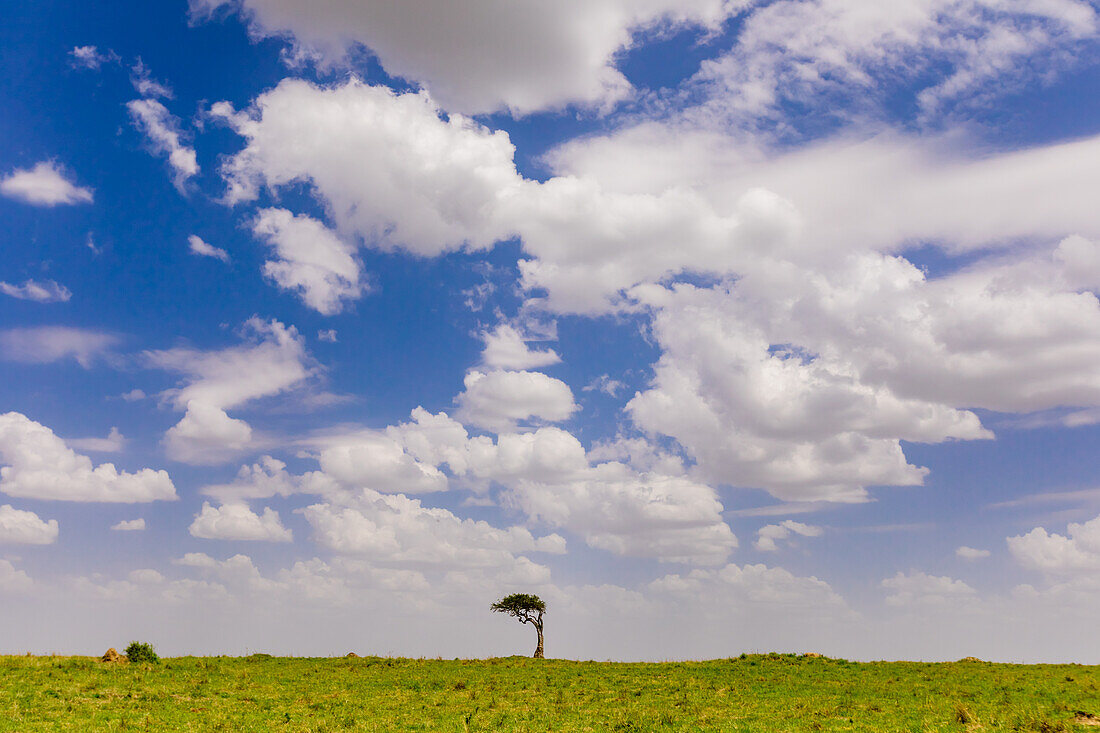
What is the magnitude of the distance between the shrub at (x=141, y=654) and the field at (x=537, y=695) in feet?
4.36

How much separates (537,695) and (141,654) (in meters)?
29.7

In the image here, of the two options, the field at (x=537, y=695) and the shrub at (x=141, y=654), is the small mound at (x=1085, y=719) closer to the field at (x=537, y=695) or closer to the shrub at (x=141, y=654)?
the field at (x=537, y=695)

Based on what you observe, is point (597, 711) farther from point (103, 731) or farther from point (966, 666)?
point (966, 666)

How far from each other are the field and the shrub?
1328mm

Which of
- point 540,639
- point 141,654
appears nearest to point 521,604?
point 540,639

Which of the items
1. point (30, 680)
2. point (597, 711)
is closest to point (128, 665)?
point (30, 680)

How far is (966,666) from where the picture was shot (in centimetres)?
5494

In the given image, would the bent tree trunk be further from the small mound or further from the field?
the small mound

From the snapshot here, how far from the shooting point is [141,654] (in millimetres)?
50562

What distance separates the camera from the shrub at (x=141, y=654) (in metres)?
50.2

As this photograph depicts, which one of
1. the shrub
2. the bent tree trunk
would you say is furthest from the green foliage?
the shrub

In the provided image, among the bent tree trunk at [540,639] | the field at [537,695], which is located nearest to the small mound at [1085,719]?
the field at [537,695]

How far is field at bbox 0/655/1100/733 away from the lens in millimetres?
33062

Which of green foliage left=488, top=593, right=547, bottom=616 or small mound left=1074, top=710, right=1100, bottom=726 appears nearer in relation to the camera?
small mound left=1074, top=710, right=1100, bottom=726
